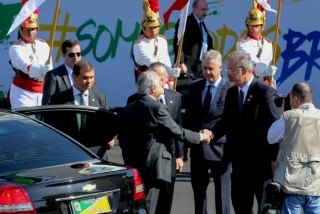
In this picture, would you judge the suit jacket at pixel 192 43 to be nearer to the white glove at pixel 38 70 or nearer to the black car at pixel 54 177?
the white glove at pixel 38 70

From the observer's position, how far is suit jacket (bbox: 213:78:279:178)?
9.38 m

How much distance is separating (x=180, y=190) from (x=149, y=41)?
210cm

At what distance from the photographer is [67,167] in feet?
25.6

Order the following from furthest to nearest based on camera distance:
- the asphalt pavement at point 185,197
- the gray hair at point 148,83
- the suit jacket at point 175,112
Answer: the asphalt pavement at point 185,197, the suit jacket at point 175,112, the gray hair at point 148,83

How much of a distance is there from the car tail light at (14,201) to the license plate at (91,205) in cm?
35

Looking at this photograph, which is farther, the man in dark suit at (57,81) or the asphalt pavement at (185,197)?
the asphalt pavement at (185,197)

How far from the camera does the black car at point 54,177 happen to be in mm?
7309

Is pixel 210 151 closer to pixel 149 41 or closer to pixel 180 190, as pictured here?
pixel 180 190

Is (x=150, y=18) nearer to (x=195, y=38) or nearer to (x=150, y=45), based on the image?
(x=150, y=45)

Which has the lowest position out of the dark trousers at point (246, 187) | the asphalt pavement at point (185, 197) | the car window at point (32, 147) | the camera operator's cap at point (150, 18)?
the asphalt pavement at point (185, 197)

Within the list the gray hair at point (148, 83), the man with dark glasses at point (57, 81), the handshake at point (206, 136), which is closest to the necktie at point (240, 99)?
the handshake at point (206, 136)

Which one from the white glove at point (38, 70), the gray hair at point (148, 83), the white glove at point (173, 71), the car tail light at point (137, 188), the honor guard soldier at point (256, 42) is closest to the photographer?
the car tail light at point (137, 188)

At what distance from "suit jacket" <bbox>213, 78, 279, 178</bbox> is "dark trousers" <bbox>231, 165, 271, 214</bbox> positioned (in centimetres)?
3

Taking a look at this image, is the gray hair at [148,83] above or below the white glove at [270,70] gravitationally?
above
